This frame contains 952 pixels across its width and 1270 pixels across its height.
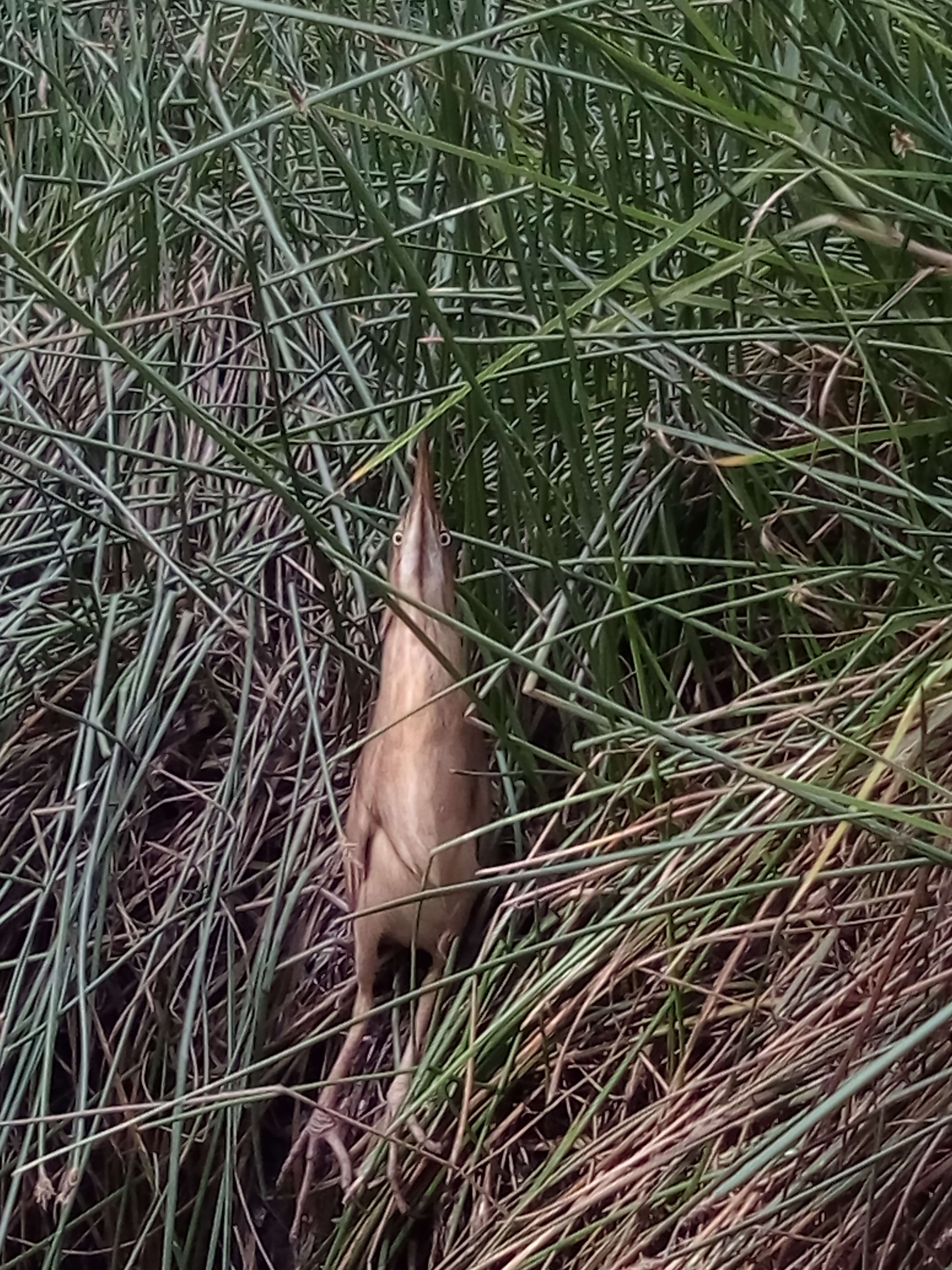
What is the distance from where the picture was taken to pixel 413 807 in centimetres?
59

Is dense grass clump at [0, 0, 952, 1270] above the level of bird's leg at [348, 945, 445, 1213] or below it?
above

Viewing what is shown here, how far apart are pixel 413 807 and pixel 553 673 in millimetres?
168

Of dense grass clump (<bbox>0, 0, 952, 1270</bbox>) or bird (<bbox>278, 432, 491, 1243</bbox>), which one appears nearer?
dense grass clump (<bbox>0, 0, 952, 1270</bbox>)

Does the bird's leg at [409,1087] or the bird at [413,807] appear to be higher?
the bird at [413,807]

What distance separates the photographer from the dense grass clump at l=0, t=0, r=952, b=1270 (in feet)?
1.53

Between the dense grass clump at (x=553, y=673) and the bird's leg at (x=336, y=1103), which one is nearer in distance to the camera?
the dense grass clump at (x=553, y=673)

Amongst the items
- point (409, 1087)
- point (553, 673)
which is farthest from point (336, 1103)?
point (553, 673)

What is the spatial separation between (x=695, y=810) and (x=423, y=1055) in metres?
0.19

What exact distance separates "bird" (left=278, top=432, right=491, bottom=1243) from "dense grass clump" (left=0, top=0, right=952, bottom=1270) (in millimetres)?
18

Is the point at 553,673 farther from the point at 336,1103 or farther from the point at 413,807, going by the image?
the point at 336,1103

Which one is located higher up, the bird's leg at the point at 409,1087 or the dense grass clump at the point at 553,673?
the dense grass clump at the point at 553,673

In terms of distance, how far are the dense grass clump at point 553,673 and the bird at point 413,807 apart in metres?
0.02

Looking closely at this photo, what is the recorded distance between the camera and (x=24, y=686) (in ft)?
2.47

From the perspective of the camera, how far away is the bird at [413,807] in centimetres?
58
